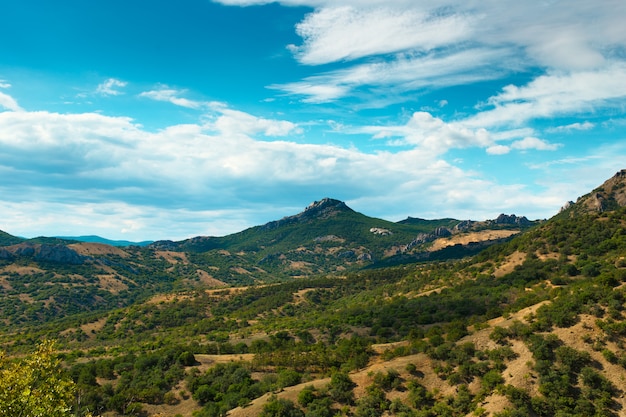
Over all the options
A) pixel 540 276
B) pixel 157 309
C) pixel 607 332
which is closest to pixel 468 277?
pixel 540 276

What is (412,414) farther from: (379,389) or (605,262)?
(605,262)

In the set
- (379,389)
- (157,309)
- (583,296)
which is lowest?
(157,309)

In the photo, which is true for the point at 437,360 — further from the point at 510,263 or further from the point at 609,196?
the point at 609,196

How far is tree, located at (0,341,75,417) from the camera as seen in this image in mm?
16797

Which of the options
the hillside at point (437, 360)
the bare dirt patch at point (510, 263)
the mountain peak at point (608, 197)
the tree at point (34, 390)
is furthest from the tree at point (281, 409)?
the mountain peak at point (608, 197)

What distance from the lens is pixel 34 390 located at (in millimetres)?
17562

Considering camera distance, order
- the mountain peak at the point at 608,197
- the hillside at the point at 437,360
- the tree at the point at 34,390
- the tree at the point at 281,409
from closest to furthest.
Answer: the tree at the point at 34,390
the hillside at the point at 437,360
the tree at the point at 281,409
the mountain peak at the point at 608,197

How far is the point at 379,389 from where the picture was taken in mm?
41875

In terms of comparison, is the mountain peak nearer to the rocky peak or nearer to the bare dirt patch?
the rocky peak

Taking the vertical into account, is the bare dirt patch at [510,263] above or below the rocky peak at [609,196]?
below

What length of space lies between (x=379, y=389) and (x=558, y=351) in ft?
63.6

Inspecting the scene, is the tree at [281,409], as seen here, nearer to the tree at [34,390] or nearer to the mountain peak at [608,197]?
the tree at [34,390]

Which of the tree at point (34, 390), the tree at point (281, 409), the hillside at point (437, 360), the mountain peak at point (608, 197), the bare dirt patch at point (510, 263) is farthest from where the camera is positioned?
the mountain peak at point (608, 197)

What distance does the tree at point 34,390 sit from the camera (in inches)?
661
